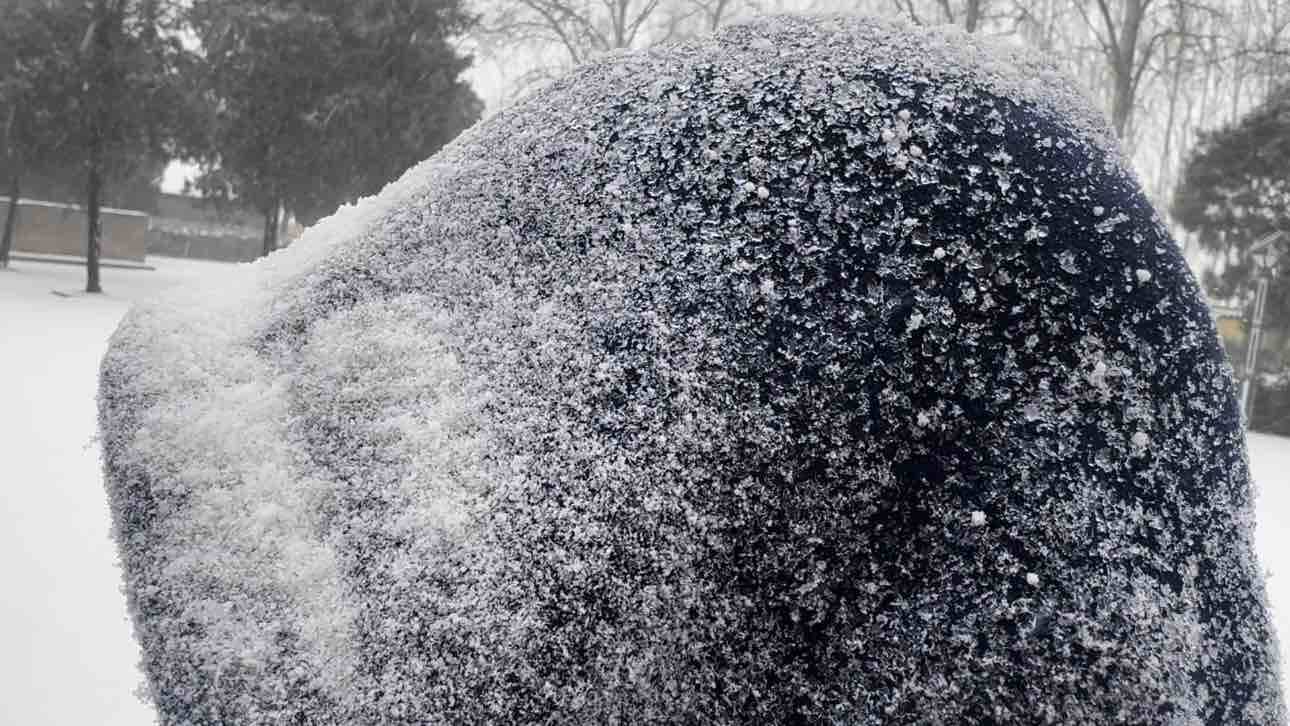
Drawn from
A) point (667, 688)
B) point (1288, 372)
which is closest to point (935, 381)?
point (667, 688)

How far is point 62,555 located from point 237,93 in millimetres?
17132

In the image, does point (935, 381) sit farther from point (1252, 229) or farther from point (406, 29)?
point (406, 29)

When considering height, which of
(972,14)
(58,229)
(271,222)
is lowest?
(58,229)

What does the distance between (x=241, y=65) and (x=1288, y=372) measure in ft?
64.2

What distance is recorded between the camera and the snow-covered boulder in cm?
123

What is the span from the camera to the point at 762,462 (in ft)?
4.21

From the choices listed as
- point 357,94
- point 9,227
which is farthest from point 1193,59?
point 9,227

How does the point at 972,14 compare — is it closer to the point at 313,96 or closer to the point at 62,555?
the point at 313,96

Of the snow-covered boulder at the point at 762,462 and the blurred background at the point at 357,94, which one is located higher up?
the blurred background at the point at 357,94

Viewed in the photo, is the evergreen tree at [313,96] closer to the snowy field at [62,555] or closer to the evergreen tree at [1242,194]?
the snowy field at [62,555]

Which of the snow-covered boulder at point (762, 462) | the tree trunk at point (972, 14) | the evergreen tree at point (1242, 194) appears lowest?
the snow-covered boulder at point (762, 462)

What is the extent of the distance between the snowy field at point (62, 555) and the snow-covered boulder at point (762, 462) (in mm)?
622

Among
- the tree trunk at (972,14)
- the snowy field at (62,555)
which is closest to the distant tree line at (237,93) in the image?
the snowy field at (62,555)

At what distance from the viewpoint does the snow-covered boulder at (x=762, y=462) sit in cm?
123
